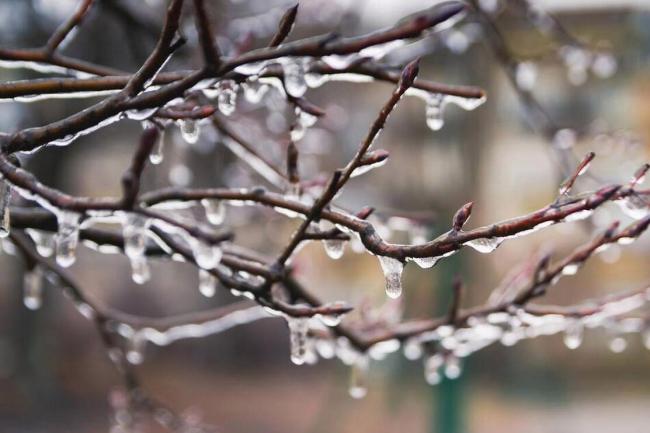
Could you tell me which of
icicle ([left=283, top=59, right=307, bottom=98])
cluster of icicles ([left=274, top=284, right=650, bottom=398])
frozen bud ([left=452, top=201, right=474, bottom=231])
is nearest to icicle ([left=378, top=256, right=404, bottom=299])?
frozen bud ([left=452, top=201, right=474, bottom=231])

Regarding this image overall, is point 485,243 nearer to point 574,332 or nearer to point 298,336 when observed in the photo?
point 298,336

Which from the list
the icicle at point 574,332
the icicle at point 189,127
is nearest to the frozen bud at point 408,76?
the icicle at point 189,127

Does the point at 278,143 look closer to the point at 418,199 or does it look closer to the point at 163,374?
the point at 418,199

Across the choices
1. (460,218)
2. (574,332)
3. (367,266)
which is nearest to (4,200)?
(460,218)

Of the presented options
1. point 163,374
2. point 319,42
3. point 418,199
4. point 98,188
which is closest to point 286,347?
point 163,374

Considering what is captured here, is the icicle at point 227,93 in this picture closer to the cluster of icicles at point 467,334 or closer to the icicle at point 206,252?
the icicle at point 206,252

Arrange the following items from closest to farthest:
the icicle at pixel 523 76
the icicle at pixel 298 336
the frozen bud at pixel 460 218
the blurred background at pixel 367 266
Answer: the frozen bud at pixel 460 218 → the icicle at pixel 298 336 → the icicle at pixel 523 76 → the blurred background at pixel 367 266
